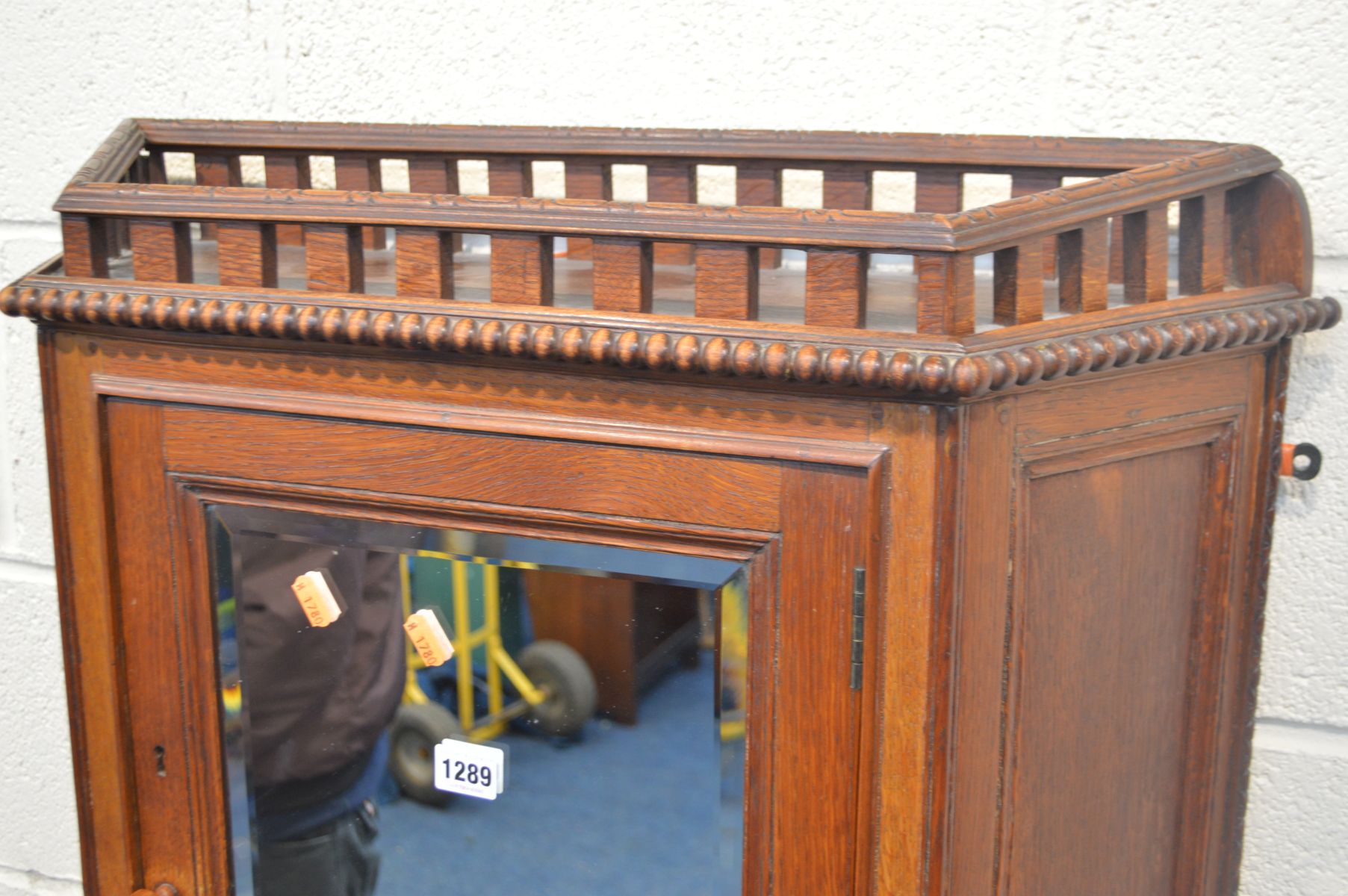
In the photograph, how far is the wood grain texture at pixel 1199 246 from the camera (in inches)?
29.1

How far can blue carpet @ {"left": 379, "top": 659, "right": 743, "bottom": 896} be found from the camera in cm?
68

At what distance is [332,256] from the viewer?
2.39ft

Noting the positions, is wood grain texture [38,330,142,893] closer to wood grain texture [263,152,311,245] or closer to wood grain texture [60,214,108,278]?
wood grain texture [60,214,108,278]

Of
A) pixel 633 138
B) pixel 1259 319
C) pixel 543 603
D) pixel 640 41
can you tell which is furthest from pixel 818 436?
pixel 640 41

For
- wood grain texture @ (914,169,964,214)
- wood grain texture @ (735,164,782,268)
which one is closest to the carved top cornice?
wood grain texture @ (914,169,964,214)

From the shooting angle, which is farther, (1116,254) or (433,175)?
(433,175)

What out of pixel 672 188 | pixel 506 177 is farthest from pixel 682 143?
pixel 506 177

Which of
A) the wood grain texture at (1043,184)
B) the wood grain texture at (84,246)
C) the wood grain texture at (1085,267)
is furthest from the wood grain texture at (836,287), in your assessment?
the wood grain texture at (84,246)

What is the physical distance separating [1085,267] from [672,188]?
1.34ft

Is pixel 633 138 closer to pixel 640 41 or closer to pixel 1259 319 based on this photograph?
pixel 640 41

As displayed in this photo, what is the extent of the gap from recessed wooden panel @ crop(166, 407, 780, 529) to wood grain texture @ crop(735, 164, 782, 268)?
1.12ft

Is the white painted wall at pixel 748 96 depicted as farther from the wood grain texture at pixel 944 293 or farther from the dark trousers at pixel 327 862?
the dark trousers at pixel 327 862

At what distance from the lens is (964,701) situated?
641 mm

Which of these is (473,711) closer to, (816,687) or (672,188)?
(816,687)
